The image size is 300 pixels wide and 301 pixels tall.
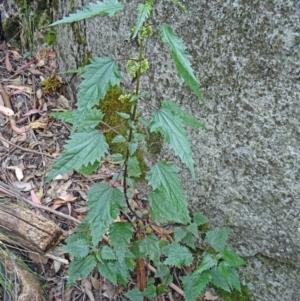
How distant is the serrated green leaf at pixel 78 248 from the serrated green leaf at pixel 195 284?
511mm

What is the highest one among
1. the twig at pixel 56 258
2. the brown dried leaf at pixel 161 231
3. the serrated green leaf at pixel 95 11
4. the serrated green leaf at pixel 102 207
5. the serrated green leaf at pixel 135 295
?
the serrated green leaf at pixel 95 11

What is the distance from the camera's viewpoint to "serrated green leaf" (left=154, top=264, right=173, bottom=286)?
7.43ft

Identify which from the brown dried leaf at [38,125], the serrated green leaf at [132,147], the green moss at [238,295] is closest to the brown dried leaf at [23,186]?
the brown dried leaf at [38,125]

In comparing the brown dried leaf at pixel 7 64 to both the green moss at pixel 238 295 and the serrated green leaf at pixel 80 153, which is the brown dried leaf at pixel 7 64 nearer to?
the serrated green leaf at pixel 80 153

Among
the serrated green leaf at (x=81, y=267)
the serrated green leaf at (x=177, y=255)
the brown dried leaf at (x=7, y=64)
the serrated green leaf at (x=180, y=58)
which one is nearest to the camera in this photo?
the serrated green leaf at (x=180, y=58)

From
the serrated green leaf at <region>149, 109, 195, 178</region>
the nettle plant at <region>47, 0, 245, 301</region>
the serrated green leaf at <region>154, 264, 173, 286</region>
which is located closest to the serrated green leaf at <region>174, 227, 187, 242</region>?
the nettle plant at <region>47, 0, 245, 301</region>

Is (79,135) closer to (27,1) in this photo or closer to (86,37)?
(86,37)

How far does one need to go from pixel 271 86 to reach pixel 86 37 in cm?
128

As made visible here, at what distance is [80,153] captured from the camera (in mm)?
1537

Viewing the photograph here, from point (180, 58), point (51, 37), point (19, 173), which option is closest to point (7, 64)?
point (51, 37)

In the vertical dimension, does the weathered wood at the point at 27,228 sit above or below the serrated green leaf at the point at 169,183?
below

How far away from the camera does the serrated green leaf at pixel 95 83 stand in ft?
4.34

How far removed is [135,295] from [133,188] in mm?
586

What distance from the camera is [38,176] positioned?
101 inches
